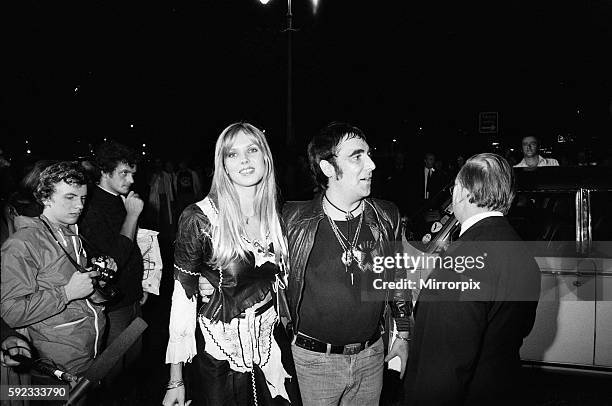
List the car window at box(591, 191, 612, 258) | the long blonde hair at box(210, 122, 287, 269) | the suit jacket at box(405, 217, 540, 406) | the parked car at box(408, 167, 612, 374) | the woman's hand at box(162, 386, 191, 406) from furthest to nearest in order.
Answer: the car window at box(591, 191, 612, 258)
the parked car at box(408, 167, 612, 374)
the long blonde hair at box(210, 122, 287, 269)
the woman's hand at box(162, 386, 191, 406)
the suit jacket at box(405, 217, 540, 406)

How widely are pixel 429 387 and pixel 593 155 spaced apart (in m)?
19.0

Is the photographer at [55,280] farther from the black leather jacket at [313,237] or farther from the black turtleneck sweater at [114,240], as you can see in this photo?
the black leather jacket at [313,237]

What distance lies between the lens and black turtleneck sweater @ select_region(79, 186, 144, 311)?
3605mm

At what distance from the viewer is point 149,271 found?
4.26m

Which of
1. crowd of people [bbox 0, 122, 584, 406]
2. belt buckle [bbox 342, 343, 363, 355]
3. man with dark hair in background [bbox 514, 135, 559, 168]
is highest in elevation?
man with dark hair in background [bbox 514, 135, 559, 168]

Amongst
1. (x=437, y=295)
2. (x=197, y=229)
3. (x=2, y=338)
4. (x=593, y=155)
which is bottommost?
(x=2, y=338)

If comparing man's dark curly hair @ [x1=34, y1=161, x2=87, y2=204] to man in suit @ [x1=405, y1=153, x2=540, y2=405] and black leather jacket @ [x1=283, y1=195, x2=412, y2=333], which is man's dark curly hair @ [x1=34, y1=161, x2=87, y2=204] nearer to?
black leather jacket @ [x1=283, y1=195, x2=412, y2=333]

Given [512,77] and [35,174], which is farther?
[512,77]

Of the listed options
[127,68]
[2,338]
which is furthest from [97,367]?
[127,68]

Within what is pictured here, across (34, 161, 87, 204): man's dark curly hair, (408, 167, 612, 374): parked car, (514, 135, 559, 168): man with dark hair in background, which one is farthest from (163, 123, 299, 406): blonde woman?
(514, 135, 559, 168): man with dark hair in background

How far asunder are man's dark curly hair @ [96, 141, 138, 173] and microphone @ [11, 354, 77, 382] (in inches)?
64.8

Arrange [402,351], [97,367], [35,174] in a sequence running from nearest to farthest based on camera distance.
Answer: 1. [97,367]
2. [402,351]
3. [35,174]

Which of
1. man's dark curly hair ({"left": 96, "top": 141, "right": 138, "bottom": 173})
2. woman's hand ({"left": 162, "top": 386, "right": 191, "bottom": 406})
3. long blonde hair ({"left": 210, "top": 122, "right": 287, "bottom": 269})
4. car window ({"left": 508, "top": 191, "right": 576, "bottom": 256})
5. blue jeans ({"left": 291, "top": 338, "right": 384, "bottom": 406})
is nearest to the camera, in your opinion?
woman's hand ({"left": 162, "top": 386, "right": 191, "bottom": 406})

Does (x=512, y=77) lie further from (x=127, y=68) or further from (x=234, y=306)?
(x=234, y=306)
